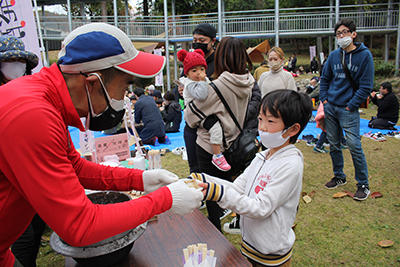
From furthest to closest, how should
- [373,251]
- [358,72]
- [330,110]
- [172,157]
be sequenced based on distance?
1. [172,157]
2. [330,110]
3. [358,72]
4. [373,251]

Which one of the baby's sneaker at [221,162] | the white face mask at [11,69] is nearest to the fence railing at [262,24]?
the baby's sneaker at [221,162]

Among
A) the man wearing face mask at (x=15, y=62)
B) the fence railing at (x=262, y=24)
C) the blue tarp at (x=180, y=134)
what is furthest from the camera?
the fence railing at (x=262, y=24)

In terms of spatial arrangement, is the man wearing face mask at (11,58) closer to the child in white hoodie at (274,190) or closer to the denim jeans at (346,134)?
the child in white hoodie at (274,190)

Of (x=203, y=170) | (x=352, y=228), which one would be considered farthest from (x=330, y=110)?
(x=203, y=170)

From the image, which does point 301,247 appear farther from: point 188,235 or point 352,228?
point 188,235

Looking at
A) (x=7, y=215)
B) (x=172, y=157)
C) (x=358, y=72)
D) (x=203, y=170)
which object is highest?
(x=358, y=72)

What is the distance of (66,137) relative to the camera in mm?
1156

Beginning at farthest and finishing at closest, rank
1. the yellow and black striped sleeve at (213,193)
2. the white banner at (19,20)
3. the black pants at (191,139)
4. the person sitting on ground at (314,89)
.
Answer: the person sitting on ground at (314,89), the white banner at (19,20), the black pants at (191,139), the yellow and black striped sleeve at (213,193)

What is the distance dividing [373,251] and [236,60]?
2318 mm

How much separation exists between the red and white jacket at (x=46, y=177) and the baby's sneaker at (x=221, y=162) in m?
1.46

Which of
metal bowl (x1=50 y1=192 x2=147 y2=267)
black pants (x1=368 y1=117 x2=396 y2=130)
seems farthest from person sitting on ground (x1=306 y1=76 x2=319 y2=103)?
metal bowl (x1=50 y1=192 x2=147 y2=267)

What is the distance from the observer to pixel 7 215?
107 cm

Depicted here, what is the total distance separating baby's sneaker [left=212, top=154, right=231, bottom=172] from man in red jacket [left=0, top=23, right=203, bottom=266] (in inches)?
50.4

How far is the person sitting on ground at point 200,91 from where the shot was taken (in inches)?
99.5
